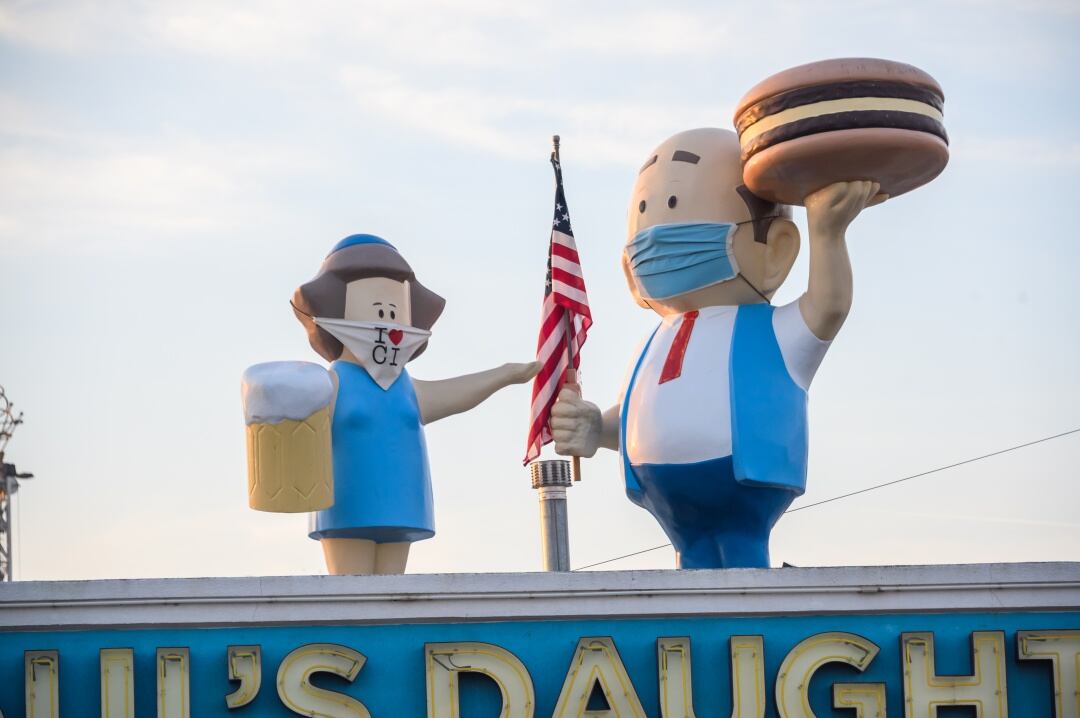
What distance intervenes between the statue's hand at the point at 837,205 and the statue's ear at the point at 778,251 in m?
0.46

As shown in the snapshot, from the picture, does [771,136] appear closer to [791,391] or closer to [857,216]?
[857,216]

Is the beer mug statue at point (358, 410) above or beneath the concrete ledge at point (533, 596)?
above

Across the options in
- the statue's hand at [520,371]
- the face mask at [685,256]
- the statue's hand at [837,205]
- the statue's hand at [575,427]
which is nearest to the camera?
the statue's hand at [837,205]

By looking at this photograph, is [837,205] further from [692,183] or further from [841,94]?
[692,183]

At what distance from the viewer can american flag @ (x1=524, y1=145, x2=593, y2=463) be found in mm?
10867

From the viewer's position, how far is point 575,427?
10695mm

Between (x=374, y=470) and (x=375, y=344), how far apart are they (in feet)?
2.26

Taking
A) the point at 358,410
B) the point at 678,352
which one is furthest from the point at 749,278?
the point at 358,410

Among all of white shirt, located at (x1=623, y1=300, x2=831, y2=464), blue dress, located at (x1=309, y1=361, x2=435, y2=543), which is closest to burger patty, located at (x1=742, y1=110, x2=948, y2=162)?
white shirt, located at (x1=623, y1=300, x2=831, y2=464)

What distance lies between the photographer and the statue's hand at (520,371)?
10875 millimetres

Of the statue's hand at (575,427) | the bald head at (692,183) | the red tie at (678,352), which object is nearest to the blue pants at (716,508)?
the red tie at (678,352)

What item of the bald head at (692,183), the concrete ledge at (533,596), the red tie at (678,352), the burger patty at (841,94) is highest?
the burger patty at (841,94)

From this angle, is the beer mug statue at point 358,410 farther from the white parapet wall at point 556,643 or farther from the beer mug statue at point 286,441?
the white parapet wall at point 556,643

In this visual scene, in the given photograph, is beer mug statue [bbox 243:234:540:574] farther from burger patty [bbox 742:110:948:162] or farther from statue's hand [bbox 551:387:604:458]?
burger patty [bbox 742:110:948:162]
